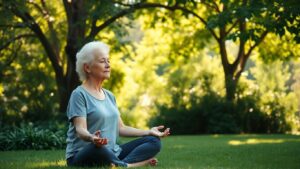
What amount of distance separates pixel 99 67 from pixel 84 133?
3.22 ft

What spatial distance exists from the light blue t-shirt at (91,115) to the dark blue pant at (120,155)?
0.60 feet

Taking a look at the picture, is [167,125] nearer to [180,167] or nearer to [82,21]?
[82,21]

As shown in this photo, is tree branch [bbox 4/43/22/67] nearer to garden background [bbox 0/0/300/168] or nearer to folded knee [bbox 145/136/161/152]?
garden background [bbox 0/0/300/168]

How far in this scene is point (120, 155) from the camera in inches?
281

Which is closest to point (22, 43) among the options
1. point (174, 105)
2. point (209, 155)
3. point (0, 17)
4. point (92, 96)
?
point (0, 17)

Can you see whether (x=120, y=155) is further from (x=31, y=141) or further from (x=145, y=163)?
(x=31, y=141)

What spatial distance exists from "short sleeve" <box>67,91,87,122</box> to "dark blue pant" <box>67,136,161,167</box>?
0.40m

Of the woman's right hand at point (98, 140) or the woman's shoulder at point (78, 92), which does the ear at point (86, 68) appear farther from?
the woman's right hand at point (98, 140)

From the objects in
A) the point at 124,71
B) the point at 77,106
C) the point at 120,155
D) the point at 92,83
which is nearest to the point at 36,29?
the point at 124,71

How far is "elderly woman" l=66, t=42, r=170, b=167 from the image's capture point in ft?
20.7

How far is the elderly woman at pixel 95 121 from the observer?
6305mm

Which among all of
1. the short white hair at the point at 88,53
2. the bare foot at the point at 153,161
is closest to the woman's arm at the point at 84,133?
the short white hair at the point at 88,53

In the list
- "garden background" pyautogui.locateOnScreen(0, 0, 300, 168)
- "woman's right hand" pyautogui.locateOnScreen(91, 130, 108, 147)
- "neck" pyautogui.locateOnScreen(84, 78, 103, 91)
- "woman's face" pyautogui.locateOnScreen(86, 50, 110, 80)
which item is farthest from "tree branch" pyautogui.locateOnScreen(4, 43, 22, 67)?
"woman's right hand" pyautogui.locateOnScreen(91, 130, 108, 147)

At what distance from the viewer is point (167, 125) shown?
23219 mm
